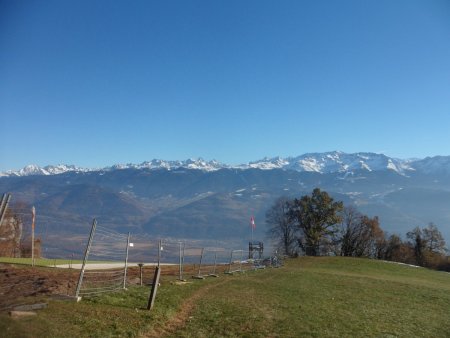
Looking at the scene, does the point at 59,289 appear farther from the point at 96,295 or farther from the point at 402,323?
the point at 402,323

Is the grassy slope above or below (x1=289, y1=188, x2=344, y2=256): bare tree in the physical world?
below

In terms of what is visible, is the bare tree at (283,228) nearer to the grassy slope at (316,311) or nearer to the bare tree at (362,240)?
the bare tree at (362,240)

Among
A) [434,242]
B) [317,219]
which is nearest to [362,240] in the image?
[317,219]

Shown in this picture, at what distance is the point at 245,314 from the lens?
741 inches

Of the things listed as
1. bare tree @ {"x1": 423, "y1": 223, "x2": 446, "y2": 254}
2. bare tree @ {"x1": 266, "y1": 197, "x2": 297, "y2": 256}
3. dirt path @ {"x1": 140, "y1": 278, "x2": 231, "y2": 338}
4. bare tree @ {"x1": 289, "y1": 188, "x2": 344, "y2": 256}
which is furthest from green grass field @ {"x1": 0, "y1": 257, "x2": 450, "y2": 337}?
bare tree @ {"x1": 423, "y1": 223, "x2": 446, "y2": 254}

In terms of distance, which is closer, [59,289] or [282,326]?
[282,326]

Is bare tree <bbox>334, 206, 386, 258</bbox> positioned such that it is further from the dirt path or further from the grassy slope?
the dirt path

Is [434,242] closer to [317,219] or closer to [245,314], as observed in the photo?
[317,219]

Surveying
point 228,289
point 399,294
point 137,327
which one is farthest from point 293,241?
point 137,327

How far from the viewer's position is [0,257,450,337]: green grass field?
45.8 feet

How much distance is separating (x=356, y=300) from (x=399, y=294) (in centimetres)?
703

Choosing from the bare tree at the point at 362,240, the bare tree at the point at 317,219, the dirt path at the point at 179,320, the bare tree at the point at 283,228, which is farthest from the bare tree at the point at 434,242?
the dirt path at the point at 179,320

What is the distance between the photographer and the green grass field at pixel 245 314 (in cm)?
1395

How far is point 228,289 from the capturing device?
88.8 ft
